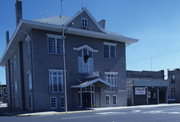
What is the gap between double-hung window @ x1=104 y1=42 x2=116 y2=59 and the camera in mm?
27859

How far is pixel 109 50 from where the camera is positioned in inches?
1105

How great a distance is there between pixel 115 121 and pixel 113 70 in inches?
632

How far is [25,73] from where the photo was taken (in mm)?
26188

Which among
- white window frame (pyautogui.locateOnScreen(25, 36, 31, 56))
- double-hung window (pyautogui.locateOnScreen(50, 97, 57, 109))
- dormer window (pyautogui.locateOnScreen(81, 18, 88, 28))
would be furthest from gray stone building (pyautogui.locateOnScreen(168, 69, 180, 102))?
white window frame (pyautogui.locateOnScreen(25, 36, 31, 56))

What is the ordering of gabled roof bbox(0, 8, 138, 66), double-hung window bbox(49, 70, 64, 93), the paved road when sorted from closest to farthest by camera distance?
the paved road < gabled roof bbox(0, 8, 138, 66) < double-hung window bbox(49, 70, 64, 93)

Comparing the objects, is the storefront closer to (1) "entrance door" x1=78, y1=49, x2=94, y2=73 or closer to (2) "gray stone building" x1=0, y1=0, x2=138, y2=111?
(2) "gray stone building" x1=0, y1=0, x2=138, y2=111

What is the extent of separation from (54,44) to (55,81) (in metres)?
4.48

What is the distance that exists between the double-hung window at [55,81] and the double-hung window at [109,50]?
24.6 ft

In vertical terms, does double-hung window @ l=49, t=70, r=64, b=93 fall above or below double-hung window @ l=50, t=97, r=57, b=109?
above

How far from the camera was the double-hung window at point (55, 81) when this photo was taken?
23138 mm

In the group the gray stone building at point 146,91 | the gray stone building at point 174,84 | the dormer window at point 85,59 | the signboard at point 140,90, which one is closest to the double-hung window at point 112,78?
the dormer window at point 85,59

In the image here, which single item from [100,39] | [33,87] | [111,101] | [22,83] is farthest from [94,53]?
[22,83]

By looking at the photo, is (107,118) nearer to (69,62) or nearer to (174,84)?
(69,62)

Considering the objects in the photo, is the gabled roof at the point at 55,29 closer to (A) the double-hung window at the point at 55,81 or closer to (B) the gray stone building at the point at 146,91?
(A) the double-hung window at the point at 55,81
